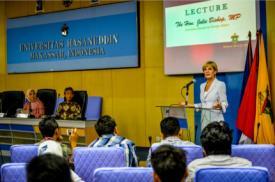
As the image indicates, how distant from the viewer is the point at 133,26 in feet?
23.9

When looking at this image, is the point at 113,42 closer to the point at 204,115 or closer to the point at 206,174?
the point at 204,115

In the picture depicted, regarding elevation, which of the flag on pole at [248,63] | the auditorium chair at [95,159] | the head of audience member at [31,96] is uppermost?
the flag on pole at [248,63]

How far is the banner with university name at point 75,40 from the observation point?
740 centimetres

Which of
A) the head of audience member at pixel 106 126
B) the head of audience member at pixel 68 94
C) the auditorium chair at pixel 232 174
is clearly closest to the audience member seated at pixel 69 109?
the head of audience member at pixel 68 94

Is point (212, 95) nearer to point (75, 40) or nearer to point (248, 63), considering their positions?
point (248, 63)

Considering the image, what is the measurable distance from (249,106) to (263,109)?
19 centimetres

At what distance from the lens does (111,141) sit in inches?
133

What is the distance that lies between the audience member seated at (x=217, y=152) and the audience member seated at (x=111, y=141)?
103cm

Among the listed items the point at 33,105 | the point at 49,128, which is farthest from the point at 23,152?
the point at 33,105

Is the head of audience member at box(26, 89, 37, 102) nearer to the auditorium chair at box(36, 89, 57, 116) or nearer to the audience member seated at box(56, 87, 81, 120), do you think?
the auditorium chair at box(36, 89, 57, 116)

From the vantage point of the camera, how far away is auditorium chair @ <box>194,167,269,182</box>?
1.94 meters

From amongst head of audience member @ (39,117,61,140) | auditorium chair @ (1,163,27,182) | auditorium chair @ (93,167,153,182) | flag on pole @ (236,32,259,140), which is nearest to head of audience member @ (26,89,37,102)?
flag on pole @ (236,32,259,140)

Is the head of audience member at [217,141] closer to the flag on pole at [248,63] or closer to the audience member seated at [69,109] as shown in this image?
the flag on pole at [248,63]

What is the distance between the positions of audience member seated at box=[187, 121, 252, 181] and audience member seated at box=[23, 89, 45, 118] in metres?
4.80
